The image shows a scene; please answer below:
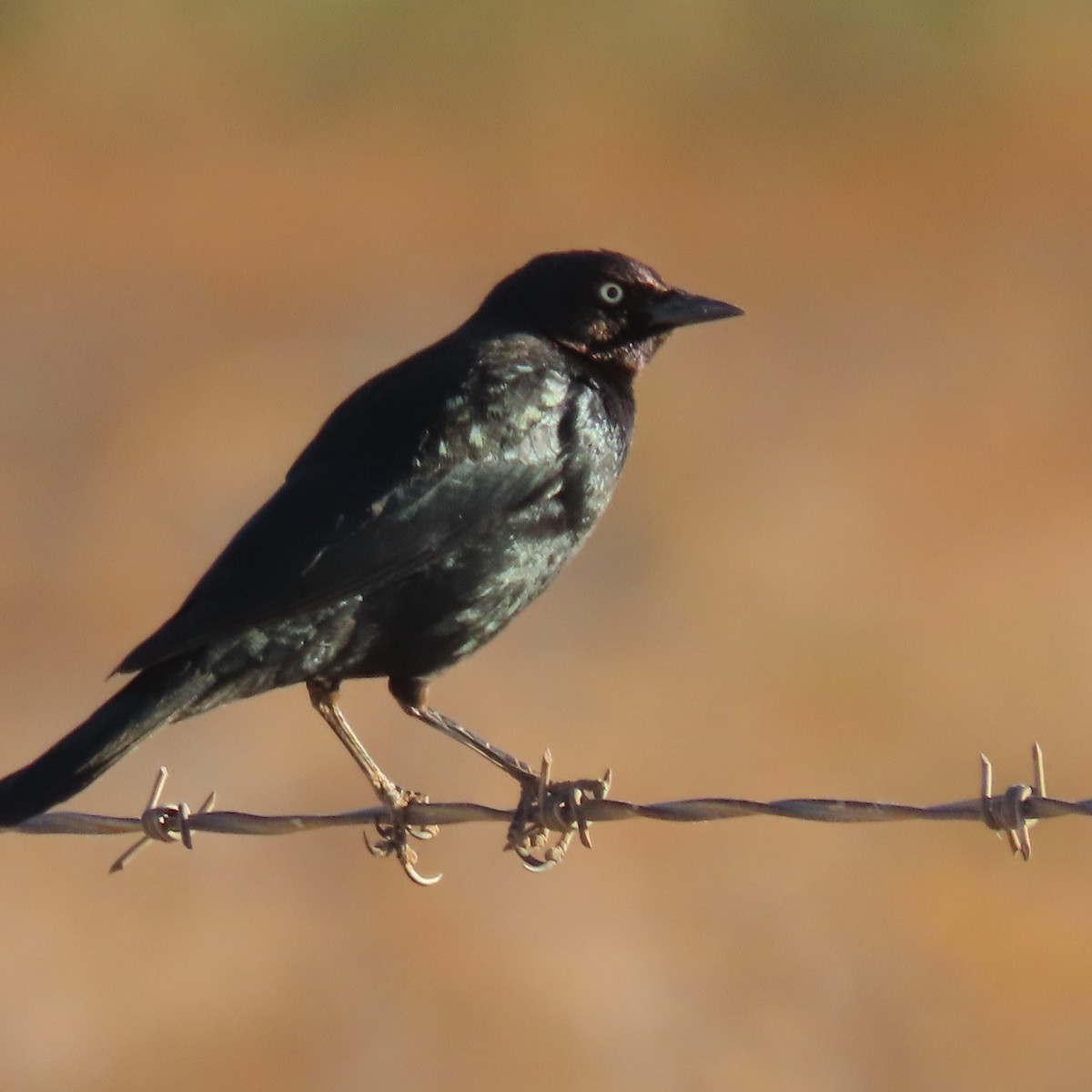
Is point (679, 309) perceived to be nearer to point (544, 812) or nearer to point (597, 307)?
point (597, 307)

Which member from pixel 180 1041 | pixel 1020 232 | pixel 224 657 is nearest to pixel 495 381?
pixel 224 657

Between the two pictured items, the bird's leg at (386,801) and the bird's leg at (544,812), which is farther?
the bird's leg at (386,801)

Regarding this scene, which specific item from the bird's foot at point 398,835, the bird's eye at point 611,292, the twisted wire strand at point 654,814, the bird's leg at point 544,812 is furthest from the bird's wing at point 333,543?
the bird's eye at point 611,292

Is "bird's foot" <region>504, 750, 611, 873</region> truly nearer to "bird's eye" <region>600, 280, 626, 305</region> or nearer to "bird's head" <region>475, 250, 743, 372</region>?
"bird's head" <region>475, 250, 743, 372</region>

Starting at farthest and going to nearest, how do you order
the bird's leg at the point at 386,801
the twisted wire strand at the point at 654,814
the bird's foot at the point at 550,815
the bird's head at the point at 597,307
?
1. the bird's head at the point at 597,307
2. the bird's leg at the point at 386,801
3. the bird's foot at the point at 550,815
4. the twisted wire strand at the point at 654,814

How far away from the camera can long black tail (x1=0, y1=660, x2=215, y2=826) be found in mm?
5480

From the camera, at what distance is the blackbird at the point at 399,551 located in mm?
5762

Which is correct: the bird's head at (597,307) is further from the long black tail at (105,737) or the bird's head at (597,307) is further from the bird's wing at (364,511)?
the long black tail at (105,737)

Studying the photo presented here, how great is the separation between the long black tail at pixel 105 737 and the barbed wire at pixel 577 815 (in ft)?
0.39

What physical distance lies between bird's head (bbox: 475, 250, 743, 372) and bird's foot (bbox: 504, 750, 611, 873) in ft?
4.92

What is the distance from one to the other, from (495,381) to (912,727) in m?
7.68

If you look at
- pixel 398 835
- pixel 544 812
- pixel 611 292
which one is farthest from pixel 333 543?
pixel 611 292

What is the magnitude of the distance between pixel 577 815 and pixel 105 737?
1169 mm

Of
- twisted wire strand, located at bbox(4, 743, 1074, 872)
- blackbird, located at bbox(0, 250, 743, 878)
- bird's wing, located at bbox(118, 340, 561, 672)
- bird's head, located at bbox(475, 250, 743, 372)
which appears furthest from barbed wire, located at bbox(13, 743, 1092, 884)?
bird's head, located at bbox(475, 250, 743, 372)
